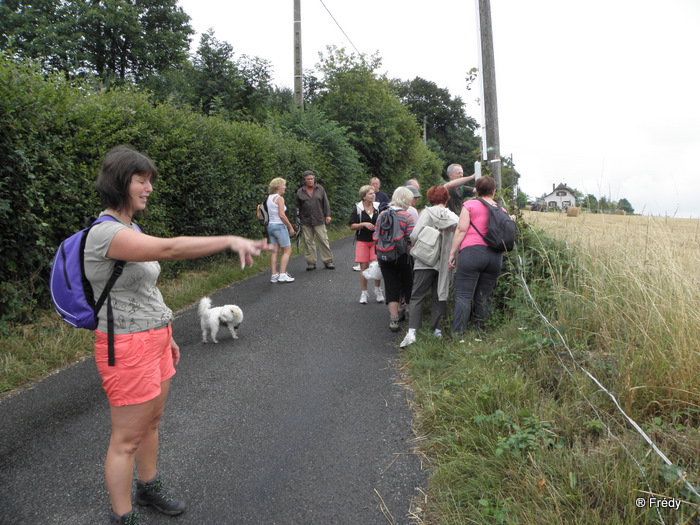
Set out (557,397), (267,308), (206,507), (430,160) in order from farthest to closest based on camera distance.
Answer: (430,160)
(267,308)
(557,397)
(206,507)

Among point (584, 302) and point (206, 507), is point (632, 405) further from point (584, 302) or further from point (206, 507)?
point (206, 507)

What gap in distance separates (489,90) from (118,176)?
19.6 ft

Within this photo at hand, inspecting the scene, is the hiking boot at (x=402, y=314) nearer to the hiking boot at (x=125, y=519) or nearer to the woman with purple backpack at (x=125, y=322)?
the woman with purple backpack at (x=125, y=322)

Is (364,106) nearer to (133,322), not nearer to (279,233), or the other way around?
(279,233)

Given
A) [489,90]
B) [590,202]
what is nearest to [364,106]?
[489,90]

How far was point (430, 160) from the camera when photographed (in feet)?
144

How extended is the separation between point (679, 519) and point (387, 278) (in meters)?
4.50

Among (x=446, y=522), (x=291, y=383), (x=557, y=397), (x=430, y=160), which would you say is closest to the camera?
(x=446, y=522)

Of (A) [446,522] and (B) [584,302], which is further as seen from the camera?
(B) [584,302]

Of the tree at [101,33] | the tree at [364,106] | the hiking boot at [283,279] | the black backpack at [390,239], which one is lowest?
the hiking boot at [283,279]

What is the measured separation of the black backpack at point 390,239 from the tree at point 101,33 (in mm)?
22508

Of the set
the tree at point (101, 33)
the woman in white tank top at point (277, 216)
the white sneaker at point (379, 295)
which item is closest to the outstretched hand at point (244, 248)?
the white sneaker at point (379, 295)

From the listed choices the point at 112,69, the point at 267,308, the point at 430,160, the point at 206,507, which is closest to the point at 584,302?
the point at 206,507

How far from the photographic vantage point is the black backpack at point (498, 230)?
5023mm
